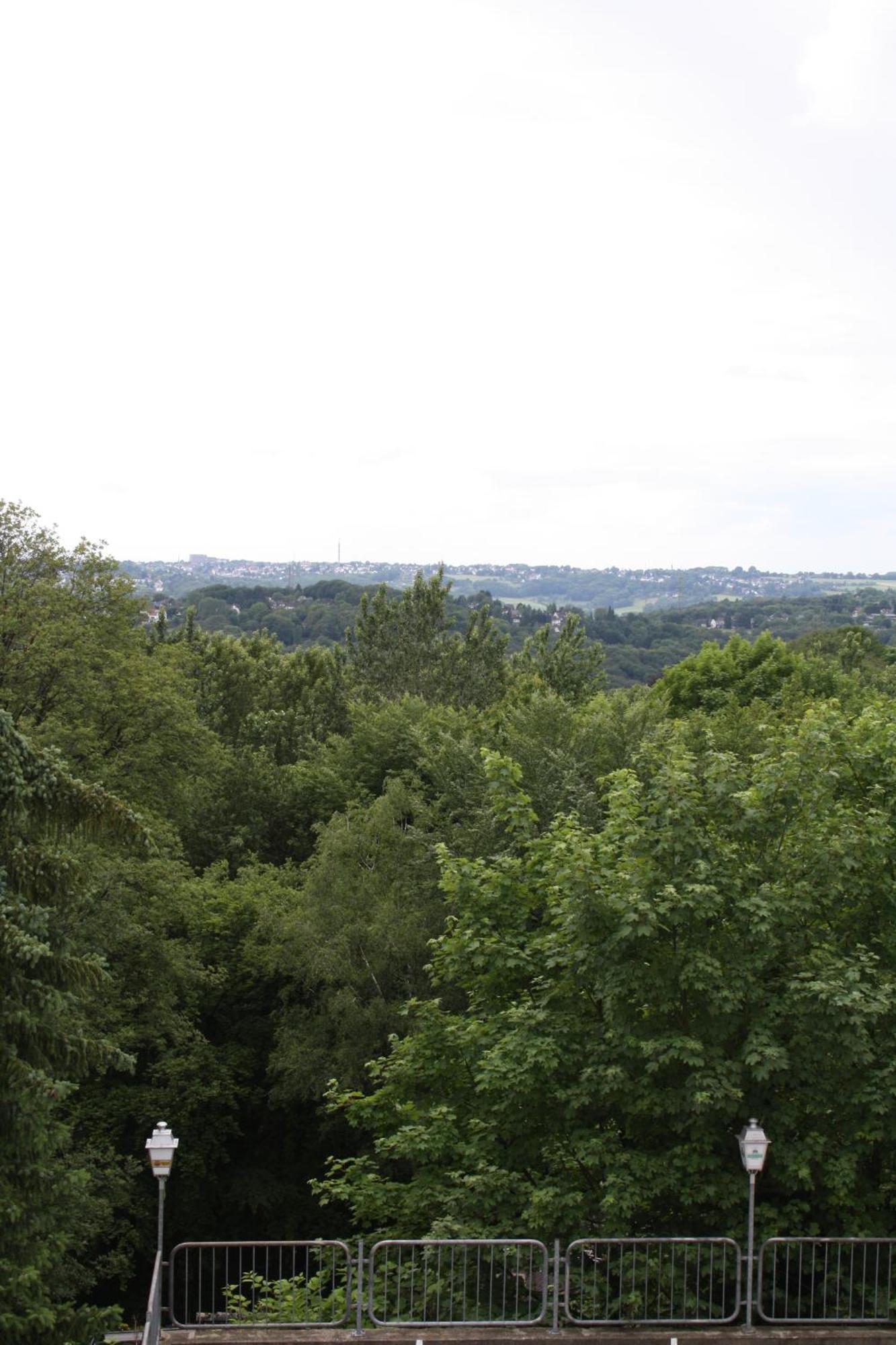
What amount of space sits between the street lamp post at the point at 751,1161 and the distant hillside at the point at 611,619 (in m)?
83.8

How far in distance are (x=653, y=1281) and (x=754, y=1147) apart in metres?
1.87

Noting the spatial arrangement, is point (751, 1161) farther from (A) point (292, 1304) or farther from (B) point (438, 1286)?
(A) point (292, 1304)

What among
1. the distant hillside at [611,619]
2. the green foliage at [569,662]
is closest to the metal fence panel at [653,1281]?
the green foliage at [569,662]

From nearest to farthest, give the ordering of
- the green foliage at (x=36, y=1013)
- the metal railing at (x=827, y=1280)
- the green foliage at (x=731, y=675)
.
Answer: the green foliage at (x=36, y=1013) < the metal railing at (x=827, y=1280) < the green foliage at (x=731, y=675)

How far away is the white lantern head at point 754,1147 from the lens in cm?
980

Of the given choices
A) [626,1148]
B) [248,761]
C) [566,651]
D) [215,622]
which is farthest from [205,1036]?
[215,622]

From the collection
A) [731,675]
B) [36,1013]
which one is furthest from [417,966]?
[731,675]

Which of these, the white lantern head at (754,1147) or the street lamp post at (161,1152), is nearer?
the white lantern head at (754,1147)

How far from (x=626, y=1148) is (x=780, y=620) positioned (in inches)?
6461

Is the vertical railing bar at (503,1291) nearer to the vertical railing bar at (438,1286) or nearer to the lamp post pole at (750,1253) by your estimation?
the vertical railing bar at (438,1286)

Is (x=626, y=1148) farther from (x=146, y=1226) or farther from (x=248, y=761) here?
(x=248, y=761)

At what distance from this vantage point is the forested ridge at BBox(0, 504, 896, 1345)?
10562 millimetres

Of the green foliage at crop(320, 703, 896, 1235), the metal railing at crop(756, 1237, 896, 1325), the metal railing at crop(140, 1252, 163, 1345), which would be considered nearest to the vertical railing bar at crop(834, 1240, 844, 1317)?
the metal railing at crop(756, 1237, 896, 1325)

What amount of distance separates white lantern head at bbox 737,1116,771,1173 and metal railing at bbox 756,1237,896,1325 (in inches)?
28.8
